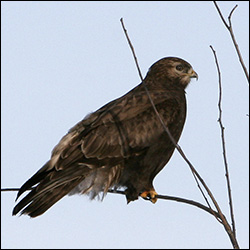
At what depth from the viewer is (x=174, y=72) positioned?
8273mm

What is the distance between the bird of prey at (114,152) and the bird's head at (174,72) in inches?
26.3

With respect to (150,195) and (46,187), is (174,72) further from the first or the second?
(46,187)

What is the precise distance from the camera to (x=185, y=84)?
27.0 ft

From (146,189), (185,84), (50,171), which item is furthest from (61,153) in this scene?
(185,84)

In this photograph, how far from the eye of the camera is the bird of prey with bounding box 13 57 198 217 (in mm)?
6195

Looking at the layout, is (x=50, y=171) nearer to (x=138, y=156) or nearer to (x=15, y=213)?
(x=15, y=213)

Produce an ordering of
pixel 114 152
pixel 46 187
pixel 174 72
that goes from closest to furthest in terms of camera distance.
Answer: pixel 46 187 < pixel 114 152 < pixel 174 72

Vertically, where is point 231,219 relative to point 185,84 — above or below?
below

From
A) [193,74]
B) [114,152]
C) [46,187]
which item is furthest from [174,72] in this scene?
[46,187]

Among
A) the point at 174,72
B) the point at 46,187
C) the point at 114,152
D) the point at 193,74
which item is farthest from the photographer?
the point at 174,72

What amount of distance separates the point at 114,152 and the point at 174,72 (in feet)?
6.98

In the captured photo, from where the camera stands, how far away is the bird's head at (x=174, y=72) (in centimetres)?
820

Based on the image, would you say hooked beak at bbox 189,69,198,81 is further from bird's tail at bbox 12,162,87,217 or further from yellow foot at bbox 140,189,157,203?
bird's tail at bbox 12,162,87,217

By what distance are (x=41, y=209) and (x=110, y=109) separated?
178 centimetres
